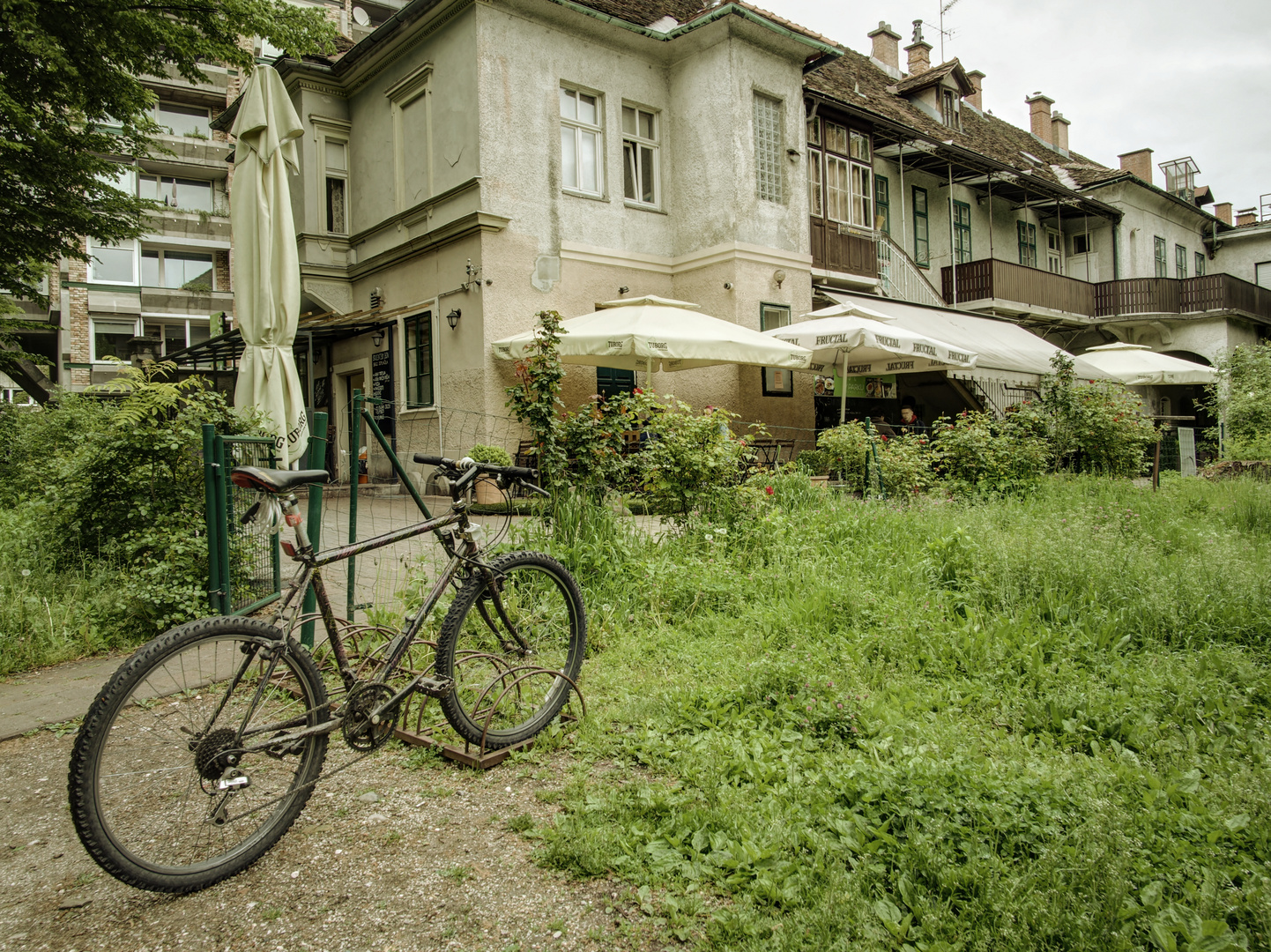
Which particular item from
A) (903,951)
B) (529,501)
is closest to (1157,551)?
Result: (529,501)

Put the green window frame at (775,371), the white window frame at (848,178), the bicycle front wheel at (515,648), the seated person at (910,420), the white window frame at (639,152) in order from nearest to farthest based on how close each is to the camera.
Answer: the bicycle front wheel at (515,648)
the seated person at (910,420)
the white window frame at (639,152)
the green window frame at (775,371)
the white window frame at (848,178)

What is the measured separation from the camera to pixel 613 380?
13.3m

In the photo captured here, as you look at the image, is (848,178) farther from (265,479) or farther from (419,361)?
(265,479)

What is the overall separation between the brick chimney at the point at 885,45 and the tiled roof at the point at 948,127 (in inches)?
30.7

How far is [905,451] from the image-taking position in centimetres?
890

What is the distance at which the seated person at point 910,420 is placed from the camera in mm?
11099

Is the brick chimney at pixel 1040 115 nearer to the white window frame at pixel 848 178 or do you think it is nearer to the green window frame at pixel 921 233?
the green window frame at pixel 921 233

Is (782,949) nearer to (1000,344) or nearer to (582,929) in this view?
(582,929)

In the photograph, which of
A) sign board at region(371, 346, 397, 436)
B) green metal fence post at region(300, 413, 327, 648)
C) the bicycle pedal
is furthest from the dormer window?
the bicycle pedal

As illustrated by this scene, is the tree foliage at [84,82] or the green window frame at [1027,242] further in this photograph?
the green window frame at [1027,242]

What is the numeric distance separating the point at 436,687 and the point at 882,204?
Answer: 18.9m

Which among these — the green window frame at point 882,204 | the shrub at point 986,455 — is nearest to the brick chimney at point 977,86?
the green window frame at point 882,204

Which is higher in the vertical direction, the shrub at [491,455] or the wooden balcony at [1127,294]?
the wooden balcony at [1127,294]

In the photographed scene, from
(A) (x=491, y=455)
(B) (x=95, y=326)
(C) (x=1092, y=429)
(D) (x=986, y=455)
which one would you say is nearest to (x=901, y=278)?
(C) (x=1092, y=429)
